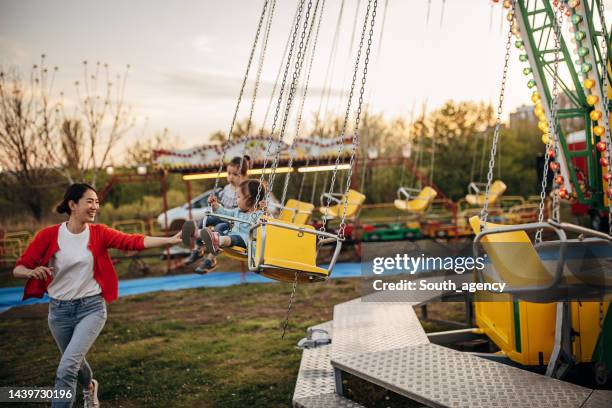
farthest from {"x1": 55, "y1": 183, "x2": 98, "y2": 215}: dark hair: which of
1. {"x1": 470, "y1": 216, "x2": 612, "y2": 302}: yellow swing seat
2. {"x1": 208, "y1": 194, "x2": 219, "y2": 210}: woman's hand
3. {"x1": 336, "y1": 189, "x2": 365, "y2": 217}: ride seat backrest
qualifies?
{"x1": 336, "y1": 189, "x2": 365, "y2": 217}: ride seat backrest

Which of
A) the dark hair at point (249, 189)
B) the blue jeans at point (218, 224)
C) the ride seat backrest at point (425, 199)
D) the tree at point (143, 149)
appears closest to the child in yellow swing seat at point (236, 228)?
the dark hair at point (249, 189)

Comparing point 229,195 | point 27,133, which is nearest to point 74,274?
point 229,195

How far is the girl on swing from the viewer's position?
173 inches

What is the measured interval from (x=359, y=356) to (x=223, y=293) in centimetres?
514

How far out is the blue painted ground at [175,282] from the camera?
9.02m

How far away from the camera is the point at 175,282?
9.79 meters

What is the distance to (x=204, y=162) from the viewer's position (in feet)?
38.4

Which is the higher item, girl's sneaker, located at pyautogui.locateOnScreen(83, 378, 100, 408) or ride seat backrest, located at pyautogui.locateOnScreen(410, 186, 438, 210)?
ride seat backrest, located at pyautogui.locateOnScreen(410, 186, 438, 210)

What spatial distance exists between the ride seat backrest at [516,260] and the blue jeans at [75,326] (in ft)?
7.65

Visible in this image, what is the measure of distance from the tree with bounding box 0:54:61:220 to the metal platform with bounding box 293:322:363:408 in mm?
14266

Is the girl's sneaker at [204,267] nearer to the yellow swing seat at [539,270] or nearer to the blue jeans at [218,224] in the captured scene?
the blue jeans at [218,224]

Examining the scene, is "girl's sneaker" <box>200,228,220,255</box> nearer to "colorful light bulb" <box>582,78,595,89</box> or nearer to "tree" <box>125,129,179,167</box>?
"colorful light bulb" <box>582,78,595,89</box>

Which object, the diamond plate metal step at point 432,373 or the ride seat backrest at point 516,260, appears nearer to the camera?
the diamond plate metal step at point 432,373

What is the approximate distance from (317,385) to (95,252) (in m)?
1.64
